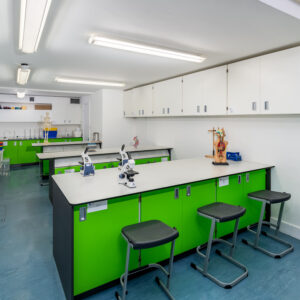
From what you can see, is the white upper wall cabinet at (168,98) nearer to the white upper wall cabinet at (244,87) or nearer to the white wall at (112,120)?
the white upper wall cabinet at (244,87)

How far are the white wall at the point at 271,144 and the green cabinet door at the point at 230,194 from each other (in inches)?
27.3

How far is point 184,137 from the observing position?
17.2 ft

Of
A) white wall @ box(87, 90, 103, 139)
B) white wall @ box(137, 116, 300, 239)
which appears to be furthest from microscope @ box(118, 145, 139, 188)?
white wall @ box(87, 90, 103, 139)

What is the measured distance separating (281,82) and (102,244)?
287 cm

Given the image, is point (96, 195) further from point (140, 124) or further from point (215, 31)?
point (140, 124)

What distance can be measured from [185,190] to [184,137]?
274 cm

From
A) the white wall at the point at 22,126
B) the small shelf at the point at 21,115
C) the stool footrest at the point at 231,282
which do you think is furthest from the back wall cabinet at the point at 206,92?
the small shelf at the point at 21,115

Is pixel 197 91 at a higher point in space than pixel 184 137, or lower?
higher

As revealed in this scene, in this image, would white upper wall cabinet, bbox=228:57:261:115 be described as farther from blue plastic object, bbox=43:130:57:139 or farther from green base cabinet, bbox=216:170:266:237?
blue plastic object, bbox=43:130:57:139

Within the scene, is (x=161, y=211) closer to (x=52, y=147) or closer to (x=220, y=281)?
(x=220, y=281)

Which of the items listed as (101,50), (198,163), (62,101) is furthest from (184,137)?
(62,101)

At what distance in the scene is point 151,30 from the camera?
2494mm

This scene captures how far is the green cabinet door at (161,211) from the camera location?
2354 mm

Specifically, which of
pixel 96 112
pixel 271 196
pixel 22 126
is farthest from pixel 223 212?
pixel 22 126
